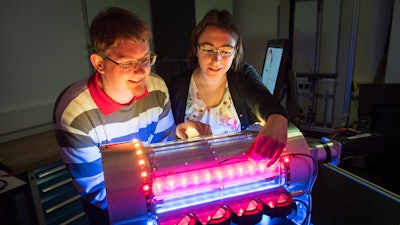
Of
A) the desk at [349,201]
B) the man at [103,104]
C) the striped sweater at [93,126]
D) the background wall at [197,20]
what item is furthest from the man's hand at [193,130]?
the background wall at [197,20]

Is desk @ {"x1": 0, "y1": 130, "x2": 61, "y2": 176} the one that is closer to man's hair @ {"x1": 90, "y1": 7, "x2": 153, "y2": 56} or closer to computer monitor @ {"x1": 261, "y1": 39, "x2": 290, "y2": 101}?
man's hair @ {"x1": 90, "y1": 7, "x2": 153, "y2": 56}

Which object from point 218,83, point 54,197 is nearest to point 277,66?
point 218,83

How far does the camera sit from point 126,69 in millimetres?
865

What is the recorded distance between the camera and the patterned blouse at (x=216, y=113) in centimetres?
126

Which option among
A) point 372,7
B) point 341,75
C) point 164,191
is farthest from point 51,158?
point 372,7

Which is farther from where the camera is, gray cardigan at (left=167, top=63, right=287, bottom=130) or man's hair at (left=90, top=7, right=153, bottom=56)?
gray cardigan at (left=167, top=63, right=287, bottom=130)

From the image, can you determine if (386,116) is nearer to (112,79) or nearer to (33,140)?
(112,79)

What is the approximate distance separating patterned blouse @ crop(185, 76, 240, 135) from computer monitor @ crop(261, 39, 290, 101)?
67cm

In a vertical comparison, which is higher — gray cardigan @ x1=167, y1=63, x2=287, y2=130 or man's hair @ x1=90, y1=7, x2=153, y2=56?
man's hair @ x1=90, y1=7, x2=153, y2=56

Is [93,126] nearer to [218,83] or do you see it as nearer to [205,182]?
[205,182]

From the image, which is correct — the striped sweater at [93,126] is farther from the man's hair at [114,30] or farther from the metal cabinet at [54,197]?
the metal cabinet at [54,197]

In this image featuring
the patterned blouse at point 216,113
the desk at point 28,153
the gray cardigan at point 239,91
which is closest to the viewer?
the gray cardigan at point 239,91

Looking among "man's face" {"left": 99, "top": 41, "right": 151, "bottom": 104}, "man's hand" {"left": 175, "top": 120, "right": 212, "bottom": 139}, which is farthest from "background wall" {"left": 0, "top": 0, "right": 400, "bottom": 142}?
"man's hand" {"left": 175, "top": 120, "right": 212, "bottom": 139}

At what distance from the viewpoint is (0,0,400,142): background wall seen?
6.84 feet
